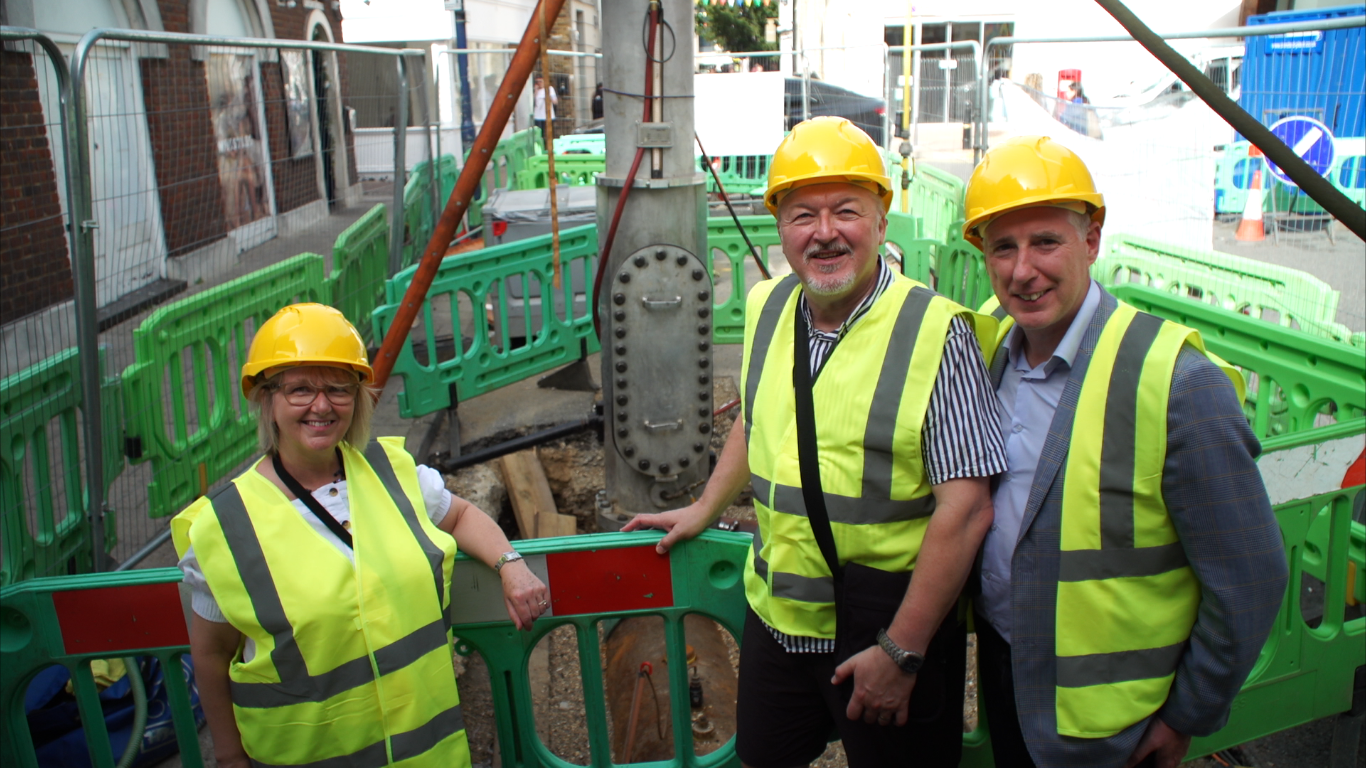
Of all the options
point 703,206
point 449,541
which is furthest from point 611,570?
point 703,206

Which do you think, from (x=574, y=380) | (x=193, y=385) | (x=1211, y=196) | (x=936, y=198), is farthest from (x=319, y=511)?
(x=936, y=198)

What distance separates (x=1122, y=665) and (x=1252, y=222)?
7.96 m

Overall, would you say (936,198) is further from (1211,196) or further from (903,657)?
(903,657)

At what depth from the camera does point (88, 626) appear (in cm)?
233

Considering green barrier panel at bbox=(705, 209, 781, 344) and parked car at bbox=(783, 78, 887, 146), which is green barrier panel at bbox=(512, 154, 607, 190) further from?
green barrier panel at bbox=(705, 209, 781, 344)

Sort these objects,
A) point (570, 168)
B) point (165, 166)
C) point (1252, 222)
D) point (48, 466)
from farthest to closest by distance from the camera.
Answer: point (570, 168), point (1252, 222), point (165, 166), point (48, 466)

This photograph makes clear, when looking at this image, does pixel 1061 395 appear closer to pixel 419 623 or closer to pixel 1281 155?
pixel 1281 155

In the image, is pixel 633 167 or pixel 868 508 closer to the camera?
pixel 868 508

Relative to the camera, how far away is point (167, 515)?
432cm

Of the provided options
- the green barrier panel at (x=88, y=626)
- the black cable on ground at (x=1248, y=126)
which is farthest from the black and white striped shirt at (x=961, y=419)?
the green barrier panel at (x=88, y=626)

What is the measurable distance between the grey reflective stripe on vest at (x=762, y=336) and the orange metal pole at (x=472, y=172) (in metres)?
1.66

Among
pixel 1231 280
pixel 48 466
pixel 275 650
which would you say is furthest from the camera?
pixel 1231 280

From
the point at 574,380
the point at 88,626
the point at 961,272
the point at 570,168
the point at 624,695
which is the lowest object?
the point at 624,695

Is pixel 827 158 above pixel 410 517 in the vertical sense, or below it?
above
